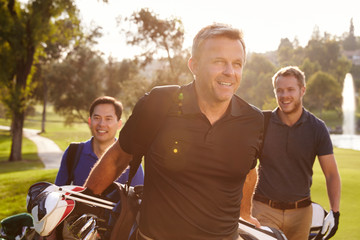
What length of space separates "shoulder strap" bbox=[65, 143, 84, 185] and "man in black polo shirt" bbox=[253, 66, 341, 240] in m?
2.04

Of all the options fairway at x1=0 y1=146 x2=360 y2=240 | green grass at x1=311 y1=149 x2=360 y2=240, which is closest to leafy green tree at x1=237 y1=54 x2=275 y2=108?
green grass at x1=311 y1=149 x2=360 y2=240

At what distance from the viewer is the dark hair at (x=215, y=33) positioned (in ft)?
7.67

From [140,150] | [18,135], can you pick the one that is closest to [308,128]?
[140,150]

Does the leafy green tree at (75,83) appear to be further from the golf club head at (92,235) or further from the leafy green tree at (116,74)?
the golf club head at (92,235)

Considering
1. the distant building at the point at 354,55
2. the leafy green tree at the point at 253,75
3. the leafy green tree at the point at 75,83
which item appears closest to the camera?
the leafy green tree at the point at 75,83

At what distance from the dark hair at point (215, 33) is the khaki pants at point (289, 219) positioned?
96.5 inches

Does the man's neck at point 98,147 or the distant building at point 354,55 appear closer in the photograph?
the man's neck at point 98,147

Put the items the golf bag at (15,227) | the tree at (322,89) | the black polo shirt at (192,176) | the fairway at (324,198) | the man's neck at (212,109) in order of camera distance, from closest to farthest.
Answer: the black polo shirt at (192,176) < the man's neck at (212,109) < the golf bag at (15,227) < the fairway at (324,198) < the tree at (322,89)

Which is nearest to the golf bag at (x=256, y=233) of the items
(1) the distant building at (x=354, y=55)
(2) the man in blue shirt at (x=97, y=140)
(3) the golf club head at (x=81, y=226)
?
(3) the golf club head at (x=81, y=226)

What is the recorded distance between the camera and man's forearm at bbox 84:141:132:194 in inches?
96.3

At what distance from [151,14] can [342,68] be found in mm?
64965

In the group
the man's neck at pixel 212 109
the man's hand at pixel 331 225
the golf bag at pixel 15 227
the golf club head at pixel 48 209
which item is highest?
the man's neck at pixel 212 109

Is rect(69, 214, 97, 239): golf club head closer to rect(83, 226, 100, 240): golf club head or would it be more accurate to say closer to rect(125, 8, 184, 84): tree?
rect(83, 226, 100, 240): golf club head

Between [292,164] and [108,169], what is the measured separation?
2.42 metres
